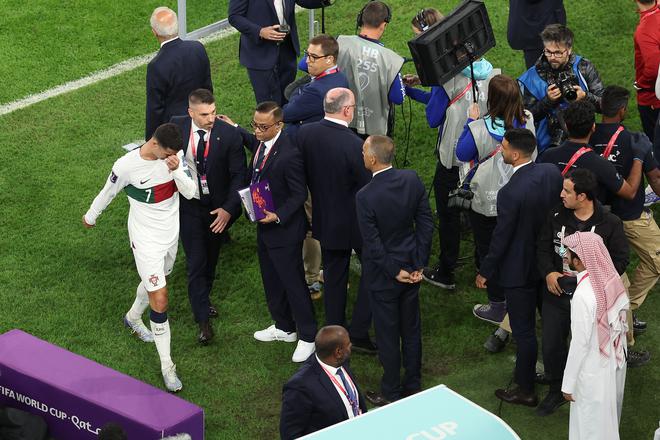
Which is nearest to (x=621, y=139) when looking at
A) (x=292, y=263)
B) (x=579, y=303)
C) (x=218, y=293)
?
(x=579, y=303)

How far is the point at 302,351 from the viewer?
285 inches

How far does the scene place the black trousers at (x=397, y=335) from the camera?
6.51 meters

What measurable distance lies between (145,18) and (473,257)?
219 inches

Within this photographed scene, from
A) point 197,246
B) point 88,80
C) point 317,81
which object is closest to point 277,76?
point 317,81

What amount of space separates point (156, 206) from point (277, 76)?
2798 mm

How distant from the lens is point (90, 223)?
6.91m

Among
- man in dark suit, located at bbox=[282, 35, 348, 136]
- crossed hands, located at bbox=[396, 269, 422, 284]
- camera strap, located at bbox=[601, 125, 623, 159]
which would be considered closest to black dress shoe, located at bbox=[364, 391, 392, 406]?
crossed hands, located at bbox=[396, 269, 422, 284]

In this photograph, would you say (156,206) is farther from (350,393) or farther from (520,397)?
(520,397)

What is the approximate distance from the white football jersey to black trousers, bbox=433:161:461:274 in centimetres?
185

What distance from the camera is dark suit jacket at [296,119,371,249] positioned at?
674cm

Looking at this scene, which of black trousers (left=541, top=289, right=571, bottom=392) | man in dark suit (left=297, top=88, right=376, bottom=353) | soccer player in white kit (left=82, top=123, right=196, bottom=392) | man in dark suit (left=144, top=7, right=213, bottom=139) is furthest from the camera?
man in dark suit (left=144, top=7, right=213, bottom=139)

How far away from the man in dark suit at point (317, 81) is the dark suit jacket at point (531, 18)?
2.24 metres

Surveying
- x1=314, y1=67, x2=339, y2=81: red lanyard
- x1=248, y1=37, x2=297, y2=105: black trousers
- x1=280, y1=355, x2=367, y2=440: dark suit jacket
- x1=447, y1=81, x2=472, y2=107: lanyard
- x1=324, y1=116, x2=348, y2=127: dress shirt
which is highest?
x1=314, y1=67, x2=339, y2=81: red lanyard

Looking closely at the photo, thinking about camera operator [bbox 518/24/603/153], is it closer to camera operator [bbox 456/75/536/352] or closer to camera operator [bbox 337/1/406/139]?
camera operator [bbox 456/75/536/352]
